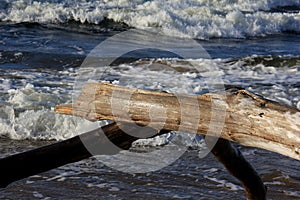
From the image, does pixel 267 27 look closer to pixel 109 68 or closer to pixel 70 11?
pixel 70 11

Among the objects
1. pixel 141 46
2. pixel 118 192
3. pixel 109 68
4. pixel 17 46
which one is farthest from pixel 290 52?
pixel 118 192

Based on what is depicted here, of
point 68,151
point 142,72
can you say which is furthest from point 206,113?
point 142,72

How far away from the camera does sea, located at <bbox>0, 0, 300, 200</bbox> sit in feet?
16.9

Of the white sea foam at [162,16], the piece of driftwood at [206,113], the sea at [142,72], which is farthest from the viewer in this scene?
the white sea foam at [162,16]

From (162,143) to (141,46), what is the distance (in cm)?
740

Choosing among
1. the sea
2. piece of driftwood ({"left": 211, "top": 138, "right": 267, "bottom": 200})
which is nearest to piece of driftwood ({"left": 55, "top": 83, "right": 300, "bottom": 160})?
piece of driftwood ({"left": 211, "top": 138, "right": 267, "bottom": 200})

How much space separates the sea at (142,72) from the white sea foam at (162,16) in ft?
0.13

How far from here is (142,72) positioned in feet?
34.6

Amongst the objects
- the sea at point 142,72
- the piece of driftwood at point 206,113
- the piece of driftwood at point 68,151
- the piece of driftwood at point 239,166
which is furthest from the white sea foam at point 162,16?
the piece of driftwood at point 68,151

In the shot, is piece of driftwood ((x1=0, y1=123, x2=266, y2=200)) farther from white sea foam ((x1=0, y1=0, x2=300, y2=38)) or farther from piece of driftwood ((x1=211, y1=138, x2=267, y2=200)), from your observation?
white sea foam ((x1=0, y1=0, x2=300, y2=38))

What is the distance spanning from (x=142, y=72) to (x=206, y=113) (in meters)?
7.88

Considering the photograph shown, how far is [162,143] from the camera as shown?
6.28 m

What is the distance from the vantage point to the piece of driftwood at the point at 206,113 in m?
2.45

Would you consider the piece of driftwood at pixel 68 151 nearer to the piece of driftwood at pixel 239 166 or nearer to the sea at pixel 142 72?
the piece of driftwood at pixel 239 166
